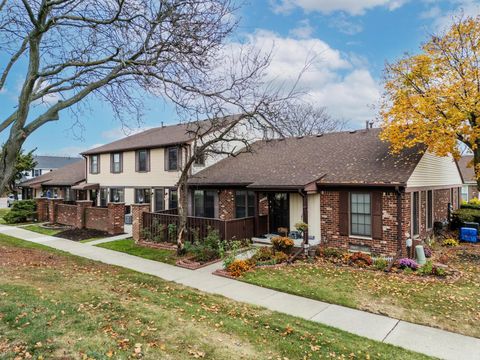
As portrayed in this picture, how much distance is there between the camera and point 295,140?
64.2ft

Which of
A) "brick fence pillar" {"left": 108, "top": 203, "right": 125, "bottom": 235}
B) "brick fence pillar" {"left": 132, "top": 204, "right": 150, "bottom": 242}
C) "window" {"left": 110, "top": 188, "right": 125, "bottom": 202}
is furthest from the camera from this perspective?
"window" {"left": 110, "top": 188, "right": 125, "bottom": 202}

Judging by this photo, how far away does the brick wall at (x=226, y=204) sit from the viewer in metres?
16.3

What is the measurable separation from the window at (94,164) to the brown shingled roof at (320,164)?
10353 millimetres

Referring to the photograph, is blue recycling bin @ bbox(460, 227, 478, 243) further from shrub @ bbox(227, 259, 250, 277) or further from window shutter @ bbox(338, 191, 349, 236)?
shrub @ bbox(227, 259, 250, 277)

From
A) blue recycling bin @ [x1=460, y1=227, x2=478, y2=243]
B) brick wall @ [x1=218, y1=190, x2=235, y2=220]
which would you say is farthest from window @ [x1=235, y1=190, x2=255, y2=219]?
blue recycling bin @ [x1=460, y1=227, x2=478, y2=243]

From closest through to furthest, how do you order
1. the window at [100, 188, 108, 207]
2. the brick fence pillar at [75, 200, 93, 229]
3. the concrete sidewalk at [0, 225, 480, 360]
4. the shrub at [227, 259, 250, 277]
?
the concrete sidewalk at [0, 225, 480, 360] → the shrub at [227, 259, 250, 277] → the brick fence pillar at [75, 200, 93, 229] → the window at [100, 188, 108, 207]

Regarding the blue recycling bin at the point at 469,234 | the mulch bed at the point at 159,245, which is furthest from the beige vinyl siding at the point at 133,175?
the blue recycling bin at the point at 469,234

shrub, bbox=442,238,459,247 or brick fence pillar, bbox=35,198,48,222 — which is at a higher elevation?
brick fence pillar, bbox=35,198,48,222

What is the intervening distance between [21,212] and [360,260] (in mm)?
22676

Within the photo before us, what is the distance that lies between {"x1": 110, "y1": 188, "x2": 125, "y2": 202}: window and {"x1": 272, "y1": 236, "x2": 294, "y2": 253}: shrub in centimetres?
1444

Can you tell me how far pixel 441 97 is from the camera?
41.3ft

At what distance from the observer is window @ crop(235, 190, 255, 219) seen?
51.5 ft

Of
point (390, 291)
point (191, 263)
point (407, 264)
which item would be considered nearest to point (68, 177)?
point (191, 263)

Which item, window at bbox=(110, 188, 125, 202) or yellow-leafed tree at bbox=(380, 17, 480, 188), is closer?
yellow-leafed tree at bbox=(380, 17, 480, 188)
